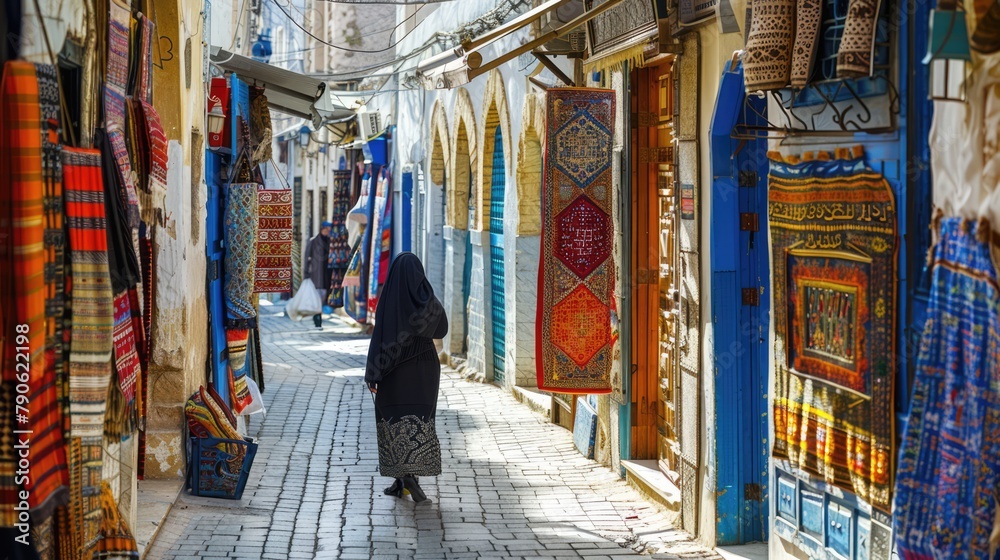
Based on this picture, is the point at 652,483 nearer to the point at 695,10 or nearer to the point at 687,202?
the point at 687,202

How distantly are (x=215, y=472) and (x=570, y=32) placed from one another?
417cm

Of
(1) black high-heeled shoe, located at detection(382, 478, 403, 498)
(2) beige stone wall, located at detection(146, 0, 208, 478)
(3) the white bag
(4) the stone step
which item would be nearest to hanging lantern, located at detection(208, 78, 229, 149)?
(2) beige stone wall, located at detection(146, 0, 208, 478)

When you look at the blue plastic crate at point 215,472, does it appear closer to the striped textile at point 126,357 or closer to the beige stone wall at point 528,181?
the striped textile at point 126,357

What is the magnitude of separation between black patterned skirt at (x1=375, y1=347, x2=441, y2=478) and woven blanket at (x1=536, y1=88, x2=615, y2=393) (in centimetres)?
80

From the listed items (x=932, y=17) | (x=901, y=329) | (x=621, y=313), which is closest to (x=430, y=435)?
(x=621, y=313)

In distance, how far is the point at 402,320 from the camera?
26.8ft

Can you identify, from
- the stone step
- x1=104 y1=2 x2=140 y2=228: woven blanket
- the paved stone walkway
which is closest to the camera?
x1=104 y1=2 x2=140 y2=228: woven blanket

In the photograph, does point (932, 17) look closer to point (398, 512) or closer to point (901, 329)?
point (901, 329)

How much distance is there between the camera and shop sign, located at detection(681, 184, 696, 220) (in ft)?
22.6

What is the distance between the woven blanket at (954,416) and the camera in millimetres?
3535

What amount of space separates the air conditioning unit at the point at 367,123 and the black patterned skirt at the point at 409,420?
40.0 feet

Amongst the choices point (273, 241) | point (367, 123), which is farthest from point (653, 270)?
point (367, 123)

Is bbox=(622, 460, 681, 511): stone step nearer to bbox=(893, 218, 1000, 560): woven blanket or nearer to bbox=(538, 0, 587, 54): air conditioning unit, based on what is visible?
bbox=(538, 0, 587, 54): air conditioning unit

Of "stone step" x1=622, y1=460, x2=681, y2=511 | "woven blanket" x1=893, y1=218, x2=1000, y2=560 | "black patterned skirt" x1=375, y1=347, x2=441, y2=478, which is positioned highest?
"woven blanket" x1=893, y1=218, x2=1000, y2=560
